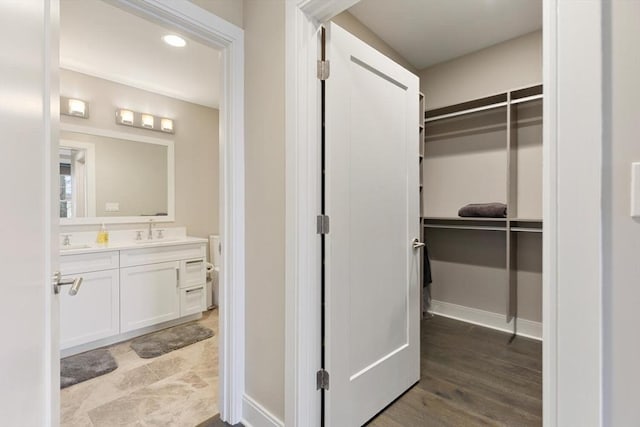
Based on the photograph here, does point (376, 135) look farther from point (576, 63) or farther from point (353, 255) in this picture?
point (576, 63)

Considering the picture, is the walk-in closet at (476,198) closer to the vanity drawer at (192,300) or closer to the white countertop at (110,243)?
the vanity drawer at (192,300)

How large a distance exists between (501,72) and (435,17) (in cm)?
97

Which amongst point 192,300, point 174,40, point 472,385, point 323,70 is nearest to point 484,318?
→ point 472,385

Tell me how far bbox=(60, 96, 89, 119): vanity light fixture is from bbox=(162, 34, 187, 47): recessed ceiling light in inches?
45.9

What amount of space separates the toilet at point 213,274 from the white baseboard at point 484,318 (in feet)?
8.58

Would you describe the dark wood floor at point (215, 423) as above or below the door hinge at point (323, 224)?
below

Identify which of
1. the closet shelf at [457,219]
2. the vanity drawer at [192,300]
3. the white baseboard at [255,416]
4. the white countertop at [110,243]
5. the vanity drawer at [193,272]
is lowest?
the white baseboard at [255,416]

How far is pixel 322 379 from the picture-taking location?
144 cm

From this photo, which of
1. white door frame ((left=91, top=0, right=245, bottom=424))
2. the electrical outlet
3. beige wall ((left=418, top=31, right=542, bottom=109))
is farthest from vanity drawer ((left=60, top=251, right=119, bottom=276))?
beige wall ((left=418, top=31, right=542, bottom=109))

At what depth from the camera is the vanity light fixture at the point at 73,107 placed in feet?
9.11

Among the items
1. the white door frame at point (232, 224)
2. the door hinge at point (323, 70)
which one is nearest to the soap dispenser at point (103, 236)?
the white door frame at point (232, 224)

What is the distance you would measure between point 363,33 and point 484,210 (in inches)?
74.4

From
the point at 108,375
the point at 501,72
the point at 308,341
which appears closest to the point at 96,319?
the point at 108,375

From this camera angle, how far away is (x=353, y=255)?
156 cm
